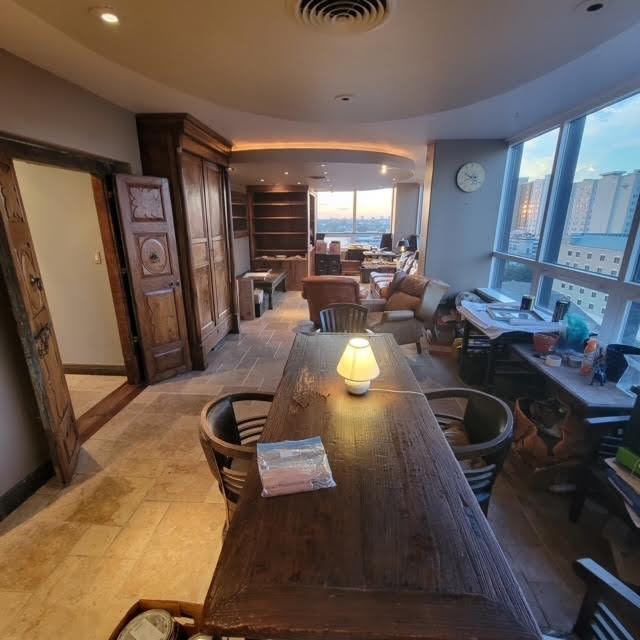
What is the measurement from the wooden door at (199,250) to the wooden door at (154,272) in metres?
0.17

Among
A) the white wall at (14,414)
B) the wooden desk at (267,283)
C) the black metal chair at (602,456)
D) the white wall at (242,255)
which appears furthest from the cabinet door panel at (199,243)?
the black metal chair at (602,456)

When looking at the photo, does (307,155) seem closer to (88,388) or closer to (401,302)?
(401,302)

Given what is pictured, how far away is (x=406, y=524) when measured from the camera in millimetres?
903

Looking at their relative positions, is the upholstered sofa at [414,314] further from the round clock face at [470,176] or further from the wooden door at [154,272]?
the wooden door at [154,272]

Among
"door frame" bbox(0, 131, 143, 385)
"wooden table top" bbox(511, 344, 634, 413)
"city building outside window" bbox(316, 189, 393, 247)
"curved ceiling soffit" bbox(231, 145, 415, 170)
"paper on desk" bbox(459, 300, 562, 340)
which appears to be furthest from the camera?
"city building outside window" bbox(316, 189, 393, 247)

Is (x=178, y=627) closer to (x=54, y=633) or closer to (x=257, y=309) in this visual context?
(x=54, y=633)

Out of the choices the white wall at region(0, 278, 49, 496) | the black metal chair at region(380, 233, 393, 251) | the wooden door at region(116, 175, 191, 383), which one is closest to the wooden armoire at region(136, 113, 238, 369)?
the wooden door at region(116, 175, 191, 383)

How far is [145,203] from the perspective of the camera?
2975 mm

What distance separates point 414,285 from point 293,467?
353 centimetres

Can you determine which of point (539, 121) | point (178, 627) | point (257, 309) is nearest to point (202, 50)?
point (178, 627)

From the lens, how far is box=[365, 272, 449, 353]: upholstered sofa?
380 cm

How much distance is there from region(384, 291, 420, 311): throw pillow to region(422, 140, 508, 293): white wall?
397 millimetres

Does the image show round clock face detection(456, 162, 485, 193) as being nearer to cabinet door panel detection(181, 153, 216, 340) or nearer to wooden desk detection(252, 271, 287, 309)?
cabinet door panel detection(181, 153, 216, 340)

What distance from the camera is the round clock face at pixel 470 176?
12.7ft
